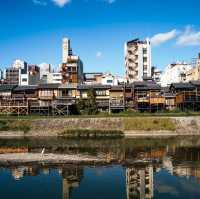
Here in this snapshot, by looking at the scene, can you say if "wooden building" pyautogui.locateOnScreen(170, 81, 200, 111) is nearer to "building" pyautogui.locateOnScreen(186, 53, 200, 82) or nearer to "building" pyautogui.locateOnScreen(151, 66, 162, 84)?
"building" pyautogui.locateOnScreen(186, 53, 200, 82)

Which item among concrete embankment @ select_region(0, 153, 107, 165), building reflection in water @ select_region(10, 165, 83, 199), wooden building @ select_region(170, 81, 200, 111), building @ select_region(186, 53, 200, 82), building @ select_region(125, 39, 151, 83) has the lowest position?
building reflection in water @ select_region(10, 165, 83, 199)

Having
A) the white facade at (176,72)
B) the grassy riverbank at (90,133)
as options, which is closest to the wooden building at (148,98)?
the grassy riverbank at (90,133)

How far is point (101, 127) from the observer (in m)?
74.4

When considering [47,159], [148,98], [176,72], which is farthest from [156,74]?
[47,159]

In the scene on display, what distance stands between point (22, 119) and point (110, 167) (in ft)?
131

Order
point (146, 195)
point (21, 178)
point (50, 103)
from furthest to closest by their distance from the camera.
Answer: point (50, 103)
point (21, 178)
point (146, 195)

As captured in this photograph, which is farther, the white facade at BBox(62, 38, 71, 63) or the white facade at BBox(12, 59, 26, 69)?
the white facade at BBox(12, 59, 26, 69)

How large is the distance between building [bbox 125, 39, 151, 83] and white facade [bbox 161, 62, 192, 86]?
442 inches

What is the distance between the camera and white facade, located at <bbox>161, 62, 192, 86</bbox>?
441ft

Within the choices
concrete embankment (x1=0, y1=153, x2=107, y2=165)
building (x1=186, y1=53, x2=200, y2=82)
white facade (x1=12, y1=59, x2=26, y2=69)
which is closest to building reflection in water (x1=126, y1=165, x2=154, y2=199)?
concrete embankment (x1=0, y1=153, x2=107, y2=165)

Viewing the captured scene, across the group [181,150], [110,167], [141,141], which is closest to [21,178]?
[110,167]

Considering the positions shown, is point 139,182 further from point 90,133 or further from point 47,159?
point 90,133

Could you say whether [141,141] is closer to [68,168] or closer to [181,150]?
[181,150]

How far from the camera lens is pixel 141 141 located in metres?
62.8
